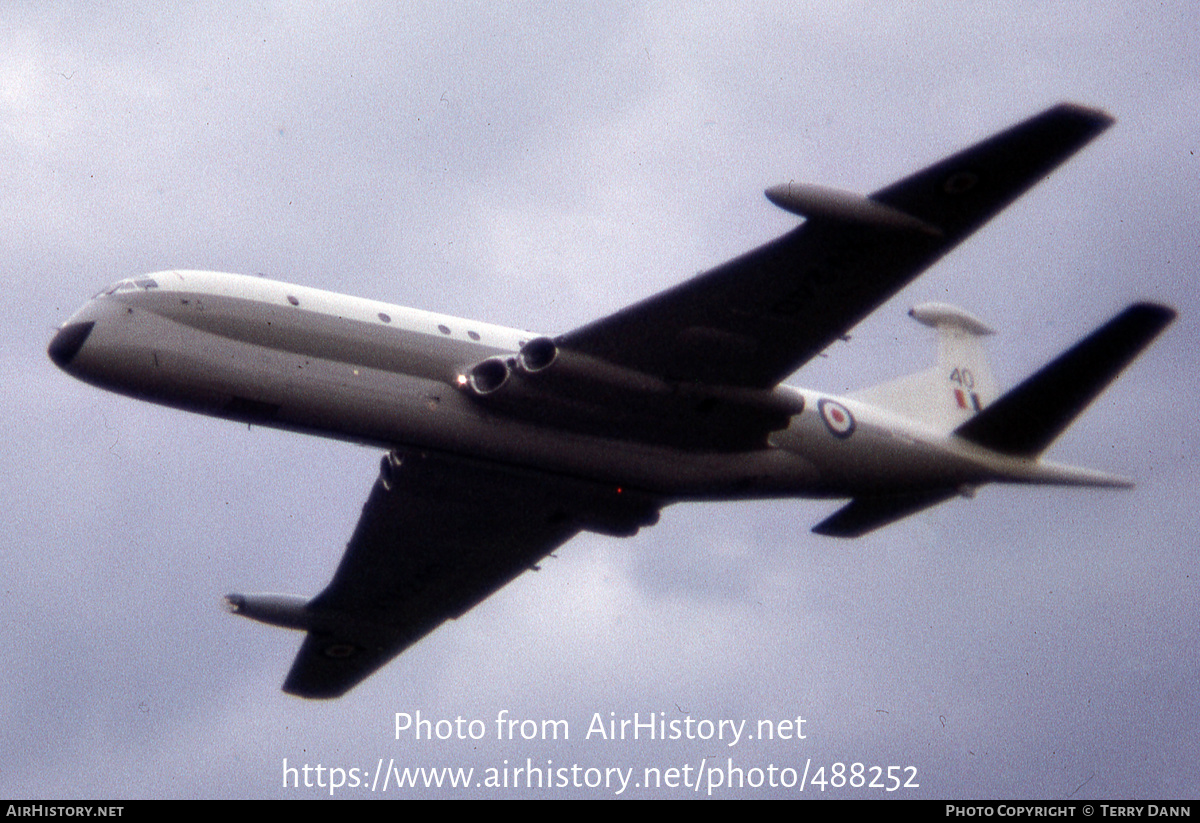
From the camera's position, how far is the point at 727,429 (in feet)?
88.2

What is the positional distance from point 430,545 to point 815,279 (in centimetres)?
1021

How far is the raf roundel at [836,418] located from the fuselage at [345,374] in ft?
3.83

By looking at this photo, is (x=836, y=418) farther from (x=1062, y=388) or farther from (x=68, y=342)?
(x=68, y=342)

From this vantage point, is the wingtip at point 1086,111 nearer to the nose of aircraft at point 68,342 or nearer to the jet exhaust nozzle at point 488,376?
the jet exhaust nozzle at point 488,376

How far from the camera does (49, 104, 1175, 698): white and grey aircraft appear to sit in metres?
Result: 23.8

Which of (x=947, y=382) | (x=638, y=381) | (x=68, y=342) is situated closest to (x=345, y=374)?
(x=68, y=342)

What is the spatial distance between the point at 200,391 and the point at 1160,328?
51.2 ft

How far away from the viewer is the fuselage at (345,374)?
2408cm

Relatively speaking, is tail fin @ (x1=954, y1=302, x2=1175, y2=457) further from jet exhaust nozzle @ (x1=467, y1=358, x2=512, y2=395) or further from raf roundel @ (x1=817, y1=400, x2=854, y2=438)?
jet exhaust nozzle @ (x1=467, y1=358, x2=512, y2=395)

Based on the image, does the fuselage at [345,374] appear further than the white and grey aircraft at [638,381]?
Yes

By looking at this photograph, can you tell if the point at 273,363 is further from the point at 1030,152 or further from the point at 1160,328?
the point at 1160,328

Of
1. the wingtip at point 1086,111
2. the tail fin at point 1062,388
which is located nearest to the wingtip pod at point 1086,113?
the wingtip at point 1086,111

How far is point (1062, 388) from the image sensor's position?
26.9 metres
